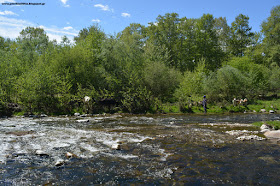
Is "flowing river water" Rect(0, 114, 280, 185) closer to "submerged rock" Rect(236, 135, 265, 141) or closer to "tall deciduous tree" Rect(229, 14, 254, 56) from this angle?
"submerged rock" Rect(236, 135, 265, 141)

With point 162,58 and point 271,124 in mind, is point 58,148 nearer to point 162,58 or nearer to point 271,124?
point 271,124

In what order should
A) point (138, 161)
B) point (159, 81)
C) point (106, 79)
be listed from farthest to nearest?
point (159, 81), point (106, 79), point (138, 161)

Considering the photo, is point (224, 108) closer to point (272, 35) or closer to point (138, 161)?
point (138, 161)

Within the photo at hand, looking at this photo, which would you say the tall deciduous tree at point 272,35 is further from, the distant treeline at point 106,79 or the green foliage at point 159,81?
the green foliage at point 159,81

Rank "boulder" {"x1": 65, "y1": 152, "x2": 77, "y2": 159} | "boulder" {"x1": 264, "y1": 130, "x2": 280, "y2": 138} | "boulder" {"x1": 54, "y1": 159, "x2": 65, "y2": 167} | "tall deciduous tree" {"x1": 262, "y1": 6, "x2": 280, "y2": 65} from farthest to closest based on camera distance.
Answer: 1. "tall deciduous tree" {"x1": 262, "y1": 6, "x2": 280, "y2": 65}
2. "boulder" {"x1": 264, "y1": 130, "x2": 280, "y2": 138}
3. "boulder" {"x1": 65, "y1": 152, "x2": 77, "y2": 159}
4. "boulder" {"x1": 54, "y1": 159, "x2": 65, "y2": 167}

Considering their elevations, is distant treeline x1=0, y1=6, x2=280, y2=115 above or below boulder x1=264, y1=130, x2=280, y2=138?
above

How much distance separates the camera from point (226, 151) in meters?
11.4

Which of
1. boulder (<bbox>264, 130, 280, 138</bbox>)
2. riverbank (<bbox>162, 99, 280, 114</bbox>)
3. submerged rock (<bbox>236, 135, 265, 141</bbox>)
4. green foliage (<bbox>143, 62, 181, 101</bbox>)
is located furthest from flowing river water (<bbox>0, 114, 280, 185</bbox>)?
green foliage (<bbox>143, 62, 181, 101</bbox>)

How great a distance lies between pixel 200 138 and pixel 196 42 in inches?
2022

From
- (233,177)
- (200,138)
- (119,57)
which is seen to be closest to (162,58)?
(119,57)

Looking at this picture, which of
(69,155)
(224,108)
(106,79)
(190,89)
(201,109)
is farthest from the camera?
(190,89)

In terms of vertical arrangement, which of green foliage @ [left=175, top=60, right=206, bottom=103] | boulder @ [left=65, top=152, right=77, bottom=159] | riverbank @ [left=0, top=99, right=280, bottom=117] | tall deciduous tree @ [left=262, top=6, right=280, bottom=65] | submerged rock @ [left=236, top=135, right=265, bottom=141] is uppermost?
tall deciduous tree @ [left=262, top=6, right=280, bottom=65]

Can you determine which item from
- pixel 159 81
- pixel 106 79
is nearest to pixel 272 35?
pixel 159 81

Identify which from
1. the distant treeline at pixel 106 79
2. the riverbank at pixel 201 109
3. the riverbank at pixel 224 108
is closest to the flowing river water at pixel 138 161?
the distant treeline at pixel 106 79
